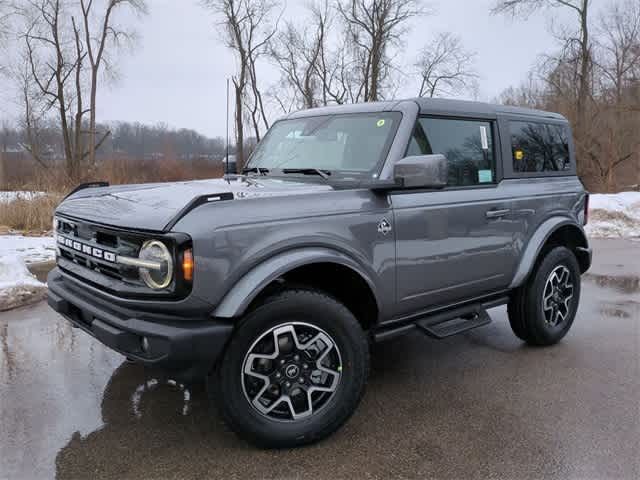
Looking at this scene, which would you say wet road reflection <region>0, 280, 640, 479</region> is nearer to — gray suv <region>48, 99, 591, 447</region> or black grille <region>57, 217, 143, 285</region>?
gray suv <region>48, 99, 591, 447</region>

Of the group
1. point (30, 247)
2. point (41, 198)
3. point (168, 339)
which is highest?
point (41, 198)

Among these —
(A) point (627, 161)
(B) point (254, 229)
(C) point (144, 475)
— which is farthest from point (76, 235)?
(A) point (627, 161)

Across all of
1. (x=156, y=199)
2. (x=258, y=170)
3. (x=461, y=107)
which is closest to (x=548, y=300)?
(x=461, y=107)

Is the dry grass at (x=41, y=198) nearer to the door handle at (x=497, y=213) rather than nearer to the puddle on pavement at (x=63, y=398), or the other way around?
the puddle on pavement at (x=63, y=398)

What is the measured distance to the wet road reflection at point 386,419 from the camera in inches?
107

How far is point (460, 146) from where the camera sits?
3.86 metres

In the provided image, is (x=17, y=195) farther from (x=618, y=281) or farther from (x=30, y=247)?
(x=618, y=281)

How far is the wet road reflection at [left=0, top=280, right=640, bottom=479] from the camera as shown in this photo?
2717mm

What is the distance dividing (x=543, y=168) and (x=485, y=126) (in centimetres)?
81

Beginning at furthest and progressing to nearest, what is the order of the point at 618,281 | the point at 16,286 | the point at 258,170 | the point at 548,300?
the point at 618,281, the point at 16,286, the point at 548,300, the point at 258,170

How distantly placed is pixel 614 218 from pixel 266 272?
12078mm

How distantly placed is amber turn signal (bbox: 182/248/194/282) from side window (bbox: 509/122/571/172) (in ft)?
9.44

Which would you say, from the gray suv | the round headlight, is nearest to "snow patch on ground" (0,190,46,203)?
the gray suv

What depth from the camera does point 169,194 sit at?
306cm
